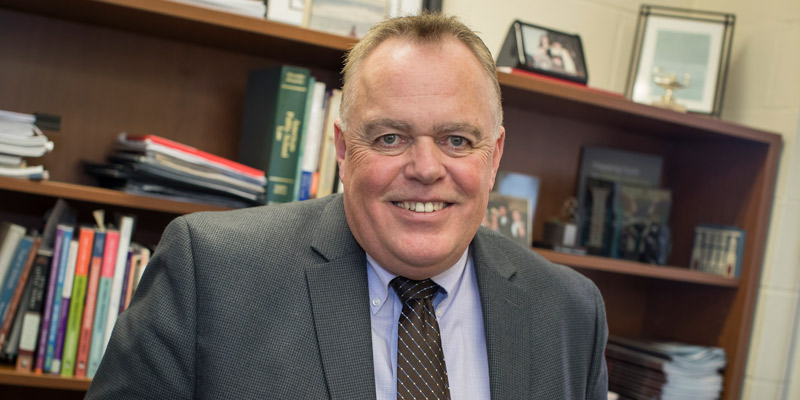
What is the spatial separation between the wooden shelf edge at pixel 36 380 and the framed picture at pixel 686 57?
181 cm

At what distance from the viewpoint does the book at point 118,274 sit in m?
1.71

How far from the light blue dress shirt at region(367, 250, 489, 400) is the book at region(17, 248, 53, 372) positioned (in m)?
0.81

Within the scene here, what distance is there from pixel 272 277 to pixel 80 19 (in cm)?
105

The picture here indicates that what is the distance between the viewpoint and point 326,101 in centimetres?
189

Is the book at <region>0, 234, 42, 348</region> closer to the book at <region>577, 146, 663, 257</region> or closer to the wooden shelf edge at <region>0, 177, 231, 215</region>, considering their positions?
the wooden shelf edge at <region>0, 177, 231, 215</region>

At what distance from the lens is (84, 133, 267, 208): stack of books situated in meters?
1.71

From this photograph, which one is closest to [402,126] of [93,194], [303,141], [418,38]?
[418,38]

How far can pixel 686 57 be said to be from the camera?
247cm

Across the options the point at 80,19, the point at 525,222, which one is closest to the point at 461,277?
the point at 525,222

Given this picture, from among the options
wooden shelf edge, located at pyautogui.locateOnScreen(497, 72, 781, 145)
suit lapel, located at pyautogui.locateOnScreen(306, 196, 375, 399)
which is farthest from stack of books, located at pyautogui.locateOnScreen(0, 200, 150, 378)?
wooden shelf edge, located at pyautogui.locateOnScreen(497, 72, 781, 145)

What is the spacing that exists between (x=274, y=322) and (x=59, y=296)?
0.73 m

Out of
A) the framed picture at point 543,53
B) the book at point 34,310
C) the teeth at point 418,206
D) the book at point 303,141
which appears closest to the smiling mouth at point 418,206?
the teeth at point 418,206

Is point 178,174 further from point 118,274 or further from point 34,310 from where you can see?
point 34,310

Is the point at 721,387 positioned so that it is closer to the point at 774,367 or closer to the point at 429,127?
the point at 774,367
